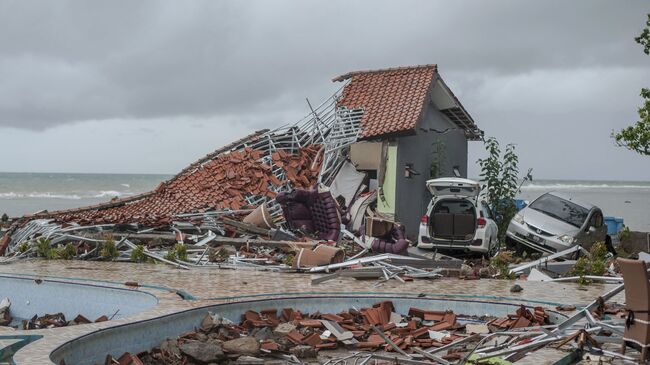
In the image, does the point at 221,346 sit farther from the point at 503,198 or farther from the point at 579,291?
the point at 503,198

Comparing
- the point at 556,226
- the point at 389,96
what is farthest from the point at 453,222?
the point at 389,96

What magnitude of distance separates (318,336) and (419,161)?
16368 millimetres

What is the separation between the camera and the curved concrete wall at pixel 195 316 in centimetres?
876

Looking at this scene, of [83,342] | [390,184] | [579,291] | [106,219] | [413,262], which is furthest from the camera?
[390,184]

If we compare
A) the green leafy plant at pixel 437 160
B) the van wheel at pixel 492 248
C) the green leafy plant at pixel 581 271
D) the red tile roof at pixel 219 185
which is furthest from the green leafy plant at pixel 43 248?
the green leafy plant at pixel 437 160

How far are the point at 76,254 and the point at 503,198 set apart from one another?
47.8ft

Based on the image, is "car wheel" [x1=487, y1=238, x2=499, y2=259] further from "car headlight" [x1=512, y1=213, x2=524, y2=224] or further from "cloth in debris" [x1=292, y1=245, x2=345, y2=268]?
"cloth in debris" [x1=292, y1=245, x2=345, y2=268]

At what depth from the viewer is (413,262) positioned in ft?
52.2

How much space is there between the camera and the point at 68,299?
1309cm

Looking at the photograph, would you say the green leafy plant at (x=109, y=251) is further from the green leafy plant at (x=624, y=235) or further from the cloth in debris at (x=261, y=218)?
the green leafy plant at (x=624, y=235)

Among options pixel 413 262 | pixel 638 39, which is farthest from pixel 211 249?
pixel 638 39

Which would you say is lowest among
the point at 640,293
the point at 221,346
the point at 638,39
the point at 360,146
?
the point at 221,346

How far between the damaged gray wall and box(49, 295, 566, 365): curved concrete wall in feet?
40.2

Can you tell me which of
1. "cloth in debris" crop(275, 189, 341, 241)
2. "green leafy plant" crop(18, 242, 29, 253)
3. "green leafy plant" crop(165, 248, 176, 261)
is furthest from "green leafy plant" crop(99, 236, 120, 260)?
"cloth in debris" crop(275, 189, 341, 241)
